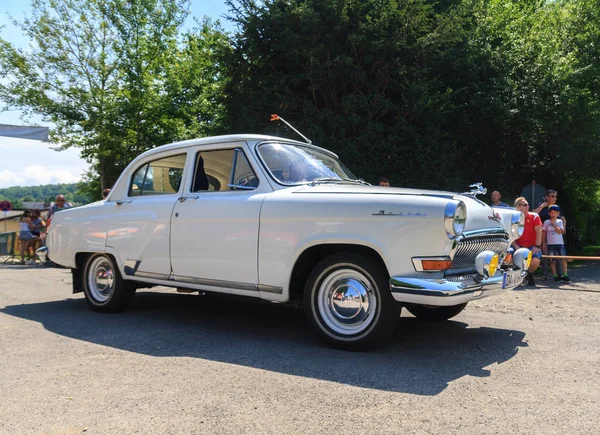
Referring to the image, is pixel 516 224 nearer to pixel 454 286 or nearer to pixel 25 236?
pixel 454 286

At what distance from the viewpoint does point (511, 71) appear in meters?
14.6

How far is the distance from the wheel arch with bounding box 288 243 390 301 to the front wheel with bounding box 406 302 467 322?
136cm

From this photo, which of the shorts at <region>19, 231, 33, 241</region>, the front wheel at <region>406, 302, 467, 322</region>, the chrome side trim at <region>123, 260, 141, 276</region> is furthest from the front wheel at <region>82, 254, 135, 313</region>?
the shorts at <region>19, 231, 33, 241</region>

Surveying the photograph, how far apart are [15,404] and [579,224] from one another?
66.3 feet

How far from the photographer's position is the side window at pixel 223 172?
5322mm

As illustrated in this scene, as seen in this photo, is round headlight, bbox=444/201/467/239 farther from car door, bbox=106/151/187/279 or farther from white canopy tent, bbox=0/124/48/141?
white canopy tent, bbox=0/124/48/141

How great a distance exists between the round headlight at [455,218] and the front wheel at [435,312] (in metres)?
1.63

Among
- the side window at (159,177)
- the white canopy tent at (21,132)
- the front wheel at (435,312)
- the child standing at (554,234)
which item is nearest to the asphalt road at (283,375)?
the front wheel at (435,312)

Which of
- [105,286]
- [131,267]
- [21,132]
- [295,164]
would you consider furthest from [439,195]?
[21,132]

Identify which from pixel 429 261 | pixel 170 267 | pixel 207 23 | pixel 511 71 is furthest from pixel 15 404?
pixel 207 23

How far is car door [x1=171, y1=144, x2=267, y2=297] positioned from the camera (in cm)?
502

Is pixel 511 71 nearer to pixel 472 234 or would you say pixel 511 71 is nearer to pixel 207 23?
pixel 472 234

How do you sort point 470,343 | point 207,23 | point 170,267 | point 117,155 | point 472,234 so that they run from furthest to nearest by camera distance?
point 207,23 < point 117,155 < point 170,267 < point 470,343 < point 472,234

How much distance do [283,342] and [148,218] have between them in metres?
2.16
